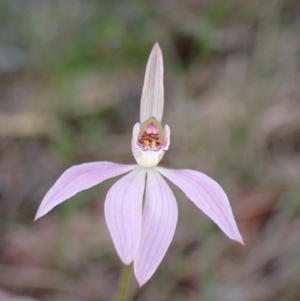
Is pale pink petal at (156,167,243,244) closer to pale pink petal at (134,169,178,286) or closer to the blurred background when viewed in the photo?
pale pink petal at (134,169,178,286)

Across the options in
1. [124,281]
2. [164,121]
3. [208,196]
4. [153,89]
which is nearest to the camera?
[124,281]

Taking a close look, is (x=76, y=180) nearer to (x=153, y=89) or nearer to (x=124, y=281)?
(x=124, y=281)

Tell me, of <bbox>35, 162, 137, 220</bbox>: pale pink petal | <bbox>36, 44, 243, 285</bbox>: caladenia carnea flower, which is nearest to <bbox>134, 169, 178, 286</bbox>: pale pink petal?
<bbox>36, 44, 243, 285</bbox>: caladenia carnea flower

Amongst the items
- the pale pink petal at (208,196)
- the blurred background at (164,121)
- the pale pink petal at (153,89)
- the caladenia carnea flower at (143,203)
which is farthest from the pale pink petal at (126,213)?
the blurred background at (164,121)

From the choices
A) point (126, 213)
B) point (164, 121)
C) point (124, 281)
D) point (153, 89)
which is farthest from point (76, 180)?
point (164, 121)

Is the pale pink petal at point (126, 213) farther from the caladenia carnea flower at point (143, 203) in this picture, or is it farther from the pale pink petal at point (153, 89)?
the pale pink petal at point (153, 89)

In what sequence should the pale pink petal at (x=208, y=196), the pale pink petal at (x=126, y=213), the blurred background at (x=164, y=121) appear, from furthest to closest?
the blurred background at (x=164, y=121)
the pale pink petal at (x=208, y=196)
the pale pink petal at (x=126, y=213)

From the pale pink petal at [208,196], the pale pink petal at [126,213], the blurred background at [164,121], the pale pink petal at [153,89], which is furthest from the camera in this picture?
the blurred background at [164,121]
